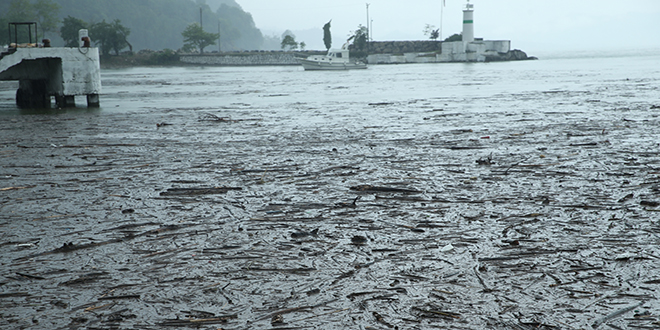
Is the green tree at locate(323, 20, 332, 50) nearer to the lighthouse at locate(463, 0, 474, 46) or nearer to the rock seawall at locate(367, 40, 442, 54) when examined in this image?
the rock seawall at locate(367, 40, 442, 54)

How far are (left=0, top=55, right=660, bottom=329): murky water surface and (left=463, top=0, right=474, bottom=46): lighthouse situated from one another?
282 feet

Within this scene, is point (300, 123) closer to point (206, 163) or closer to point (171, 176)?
point (206, 163)

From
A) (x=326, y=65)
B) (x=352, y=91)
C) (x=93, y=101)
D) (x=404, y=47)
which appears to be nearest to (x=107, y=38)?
(x=404, y=47)

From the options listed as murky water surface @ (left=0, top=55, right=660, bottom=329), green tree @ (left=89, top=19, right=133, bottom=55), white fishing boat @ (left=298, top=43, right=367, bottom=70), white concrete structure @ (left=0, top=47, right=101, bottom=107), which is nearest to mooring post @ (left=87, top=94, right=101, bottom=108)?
white concrete structure @ (left=0, top=47, right=101, bottom=107)

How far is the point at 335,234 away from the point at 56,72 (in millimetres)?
16511

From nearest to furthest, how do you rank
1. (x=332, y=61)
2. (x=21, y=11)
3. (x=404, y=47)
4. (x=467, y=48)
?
1. (x=332, y=61)
2. (x=467, y=48)
3. (x=404, y=47)
4. (x=21, y=11)

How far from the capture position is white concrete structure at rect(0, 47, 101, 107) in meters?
16.5

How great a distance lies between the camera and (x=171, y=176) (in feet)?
21.4

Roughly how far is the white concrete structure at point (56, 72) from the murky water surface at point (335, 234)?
8491 mm

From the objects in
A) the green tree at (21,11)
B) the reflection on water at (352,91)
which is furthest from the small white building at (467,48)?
the green tree at (21,11)

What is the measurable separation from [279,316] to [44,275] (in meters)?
1.69

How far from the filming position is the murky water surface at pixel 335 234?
2.88 m

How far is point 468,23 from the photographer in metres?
91.2

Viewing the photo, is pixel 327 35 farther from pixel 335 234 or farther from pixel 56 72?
pixel 335 234
